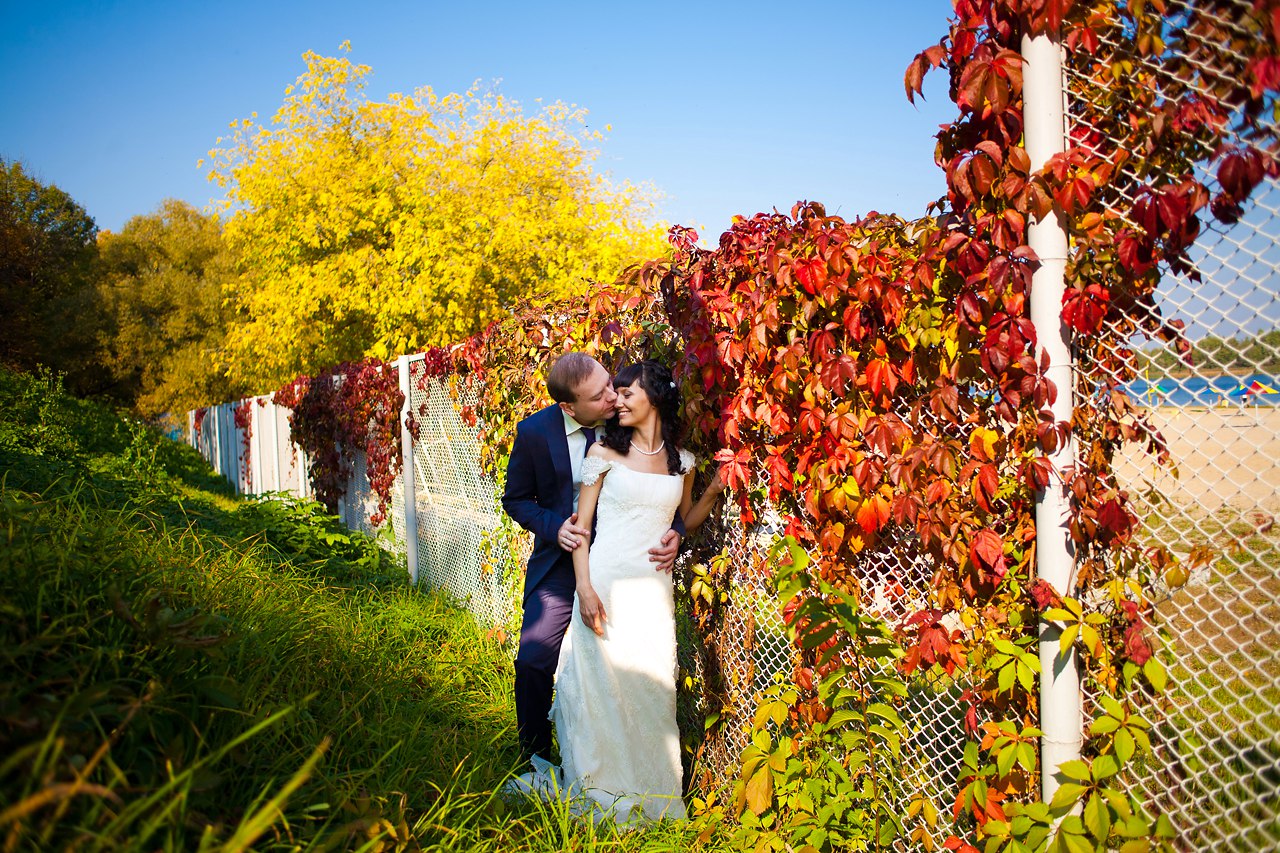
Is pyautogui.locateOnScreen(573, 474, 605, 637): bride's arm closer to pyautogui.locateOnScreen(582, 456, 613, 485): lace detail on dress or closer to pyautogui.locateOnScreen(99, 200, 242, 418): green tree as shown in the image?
pyautogui.locateOnScreen(582, 456, 613, 485): lace detail on dress

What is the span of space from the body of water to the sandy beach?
16 millimetres

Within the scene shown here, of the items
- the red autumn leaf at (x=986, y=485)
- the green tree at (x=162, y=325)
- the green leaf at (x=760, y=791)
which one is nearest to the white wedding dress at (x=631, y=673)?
the green leaf at (x=760, y=791)

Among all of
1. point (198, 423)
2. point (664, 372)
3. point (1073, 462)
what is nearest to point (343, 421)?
point (664, 372)

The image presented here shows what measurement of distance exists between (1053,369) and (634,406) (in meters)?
1.64

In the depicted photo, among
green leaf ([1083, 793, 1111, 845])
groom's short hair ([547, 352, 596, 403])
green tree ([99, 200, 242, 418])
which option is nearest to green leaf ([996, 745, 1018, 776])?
green leaf ([1083, 793, 1111, 845])

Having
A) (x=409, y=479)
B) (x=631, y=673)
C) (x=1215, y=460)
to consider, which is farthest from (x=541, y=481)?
(x=409, y=479)

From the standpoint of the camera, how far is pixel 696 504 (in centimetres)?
337

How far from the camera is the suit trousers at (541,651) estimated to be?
3.77 meters

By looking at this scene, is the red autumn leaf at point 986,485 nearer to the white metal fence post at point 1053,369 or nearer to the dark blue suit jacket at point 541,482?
the white metal fence post at point 1053,369

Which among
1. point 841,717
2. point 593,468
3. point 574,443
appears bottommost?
point 841,717

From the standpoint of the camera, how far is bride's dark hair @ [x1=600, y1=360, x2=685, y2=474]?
324 cm

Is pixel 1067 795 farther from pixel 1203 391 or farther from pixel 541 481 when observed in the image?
pixel 541 481

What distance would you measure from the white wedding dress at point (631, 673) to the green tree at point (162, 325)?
3323cm

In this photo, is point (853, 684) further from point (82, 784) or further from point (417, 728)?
point (82, 784)
